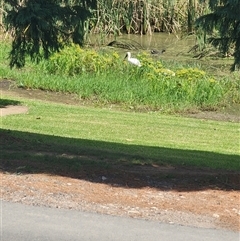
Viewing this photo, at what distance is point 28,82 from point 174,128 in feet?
19.6

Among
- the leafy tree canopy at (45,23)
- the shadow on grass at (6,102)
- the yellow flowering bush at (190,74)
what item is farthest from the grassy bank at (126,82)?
the leafy tree canopy at (45,23)

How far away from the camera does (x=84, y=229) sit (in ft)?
23.2

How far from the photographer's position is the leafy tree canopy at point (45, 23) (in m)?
10.3

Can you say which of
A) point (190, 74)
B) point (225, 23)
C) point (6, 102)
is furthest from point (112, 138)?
point (190, 74)

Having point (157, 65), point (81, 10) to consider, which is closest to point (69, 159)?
point (81, 10)

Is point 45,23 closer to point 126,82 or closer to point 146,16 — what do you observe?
point 126,82

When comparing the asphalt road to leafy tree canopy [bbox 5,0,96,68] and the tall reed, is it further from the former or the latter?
the tall reed

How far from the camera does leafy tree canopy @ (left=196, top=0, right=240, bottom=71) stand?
8859 mm

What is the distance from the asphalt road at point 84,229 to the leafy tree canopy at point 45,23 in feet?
11.5

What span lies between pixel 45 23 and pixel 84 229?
408 centimetres

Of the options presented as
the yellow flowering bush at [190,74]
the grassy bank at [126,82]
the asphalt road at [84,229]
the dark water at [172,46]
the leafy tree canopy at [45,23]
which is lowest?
the dark water at [172,46]

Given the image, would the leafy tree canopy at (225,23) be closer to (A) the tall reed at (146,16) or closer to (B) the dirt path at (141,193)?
(B) the dirt path at (141,193)

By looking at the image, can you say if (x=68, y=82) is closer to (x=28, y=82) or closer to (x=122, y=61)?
(x=28, y=82)

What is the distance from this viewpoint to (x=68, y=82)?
20.2 meters
